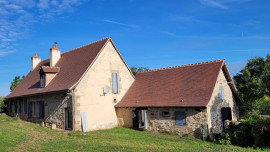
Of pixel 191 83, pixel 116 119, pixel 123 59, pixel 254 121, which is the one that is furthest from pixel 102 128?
pixel 254 121

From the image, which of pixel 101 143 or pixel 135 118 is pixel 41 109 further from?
pixel 101 143

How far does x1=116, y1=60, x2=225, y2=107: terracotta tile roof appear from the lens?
49.8 feet

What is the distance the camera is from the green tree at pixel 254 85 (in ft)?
63.8

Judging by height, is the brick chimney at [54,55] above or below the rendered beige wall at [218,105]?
above

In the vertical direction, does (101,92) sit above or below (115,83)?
below

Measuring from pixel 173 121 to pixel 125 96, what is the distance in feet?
18.9

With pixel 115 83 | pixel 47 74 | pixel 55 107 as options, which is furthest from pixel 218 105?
pixel 47 74

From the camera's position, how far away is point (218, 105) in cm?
1598

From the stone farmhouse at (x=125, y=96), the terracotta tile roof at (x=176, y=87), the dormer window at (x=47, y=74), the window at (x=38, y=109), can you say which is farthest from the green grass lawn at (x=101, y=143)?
the dormer window at (x=47, y=74)

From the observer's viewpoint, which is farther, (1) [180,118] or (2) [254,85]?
(2) [254,85]

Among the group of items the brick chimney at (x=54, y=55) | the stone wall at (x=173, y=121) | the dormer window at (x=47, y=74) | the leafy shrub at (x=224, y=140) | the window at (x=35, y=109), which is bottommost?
the leafy shrub at (x=224, y=140)

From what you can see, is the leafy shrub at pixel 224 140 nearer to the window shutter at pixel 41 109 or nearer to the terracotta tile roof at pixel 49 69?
the window shutter at pixel 41 109

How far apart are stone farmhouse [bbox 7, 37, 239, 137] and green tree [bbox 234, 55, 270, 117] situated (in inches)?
53.4

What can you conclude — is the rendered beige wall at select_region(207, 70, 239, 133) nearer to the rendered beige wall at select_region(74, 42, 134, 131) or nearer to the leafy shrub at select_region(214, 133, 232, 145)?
the leafy shrub at select_region(214, 133, 232, 145)
